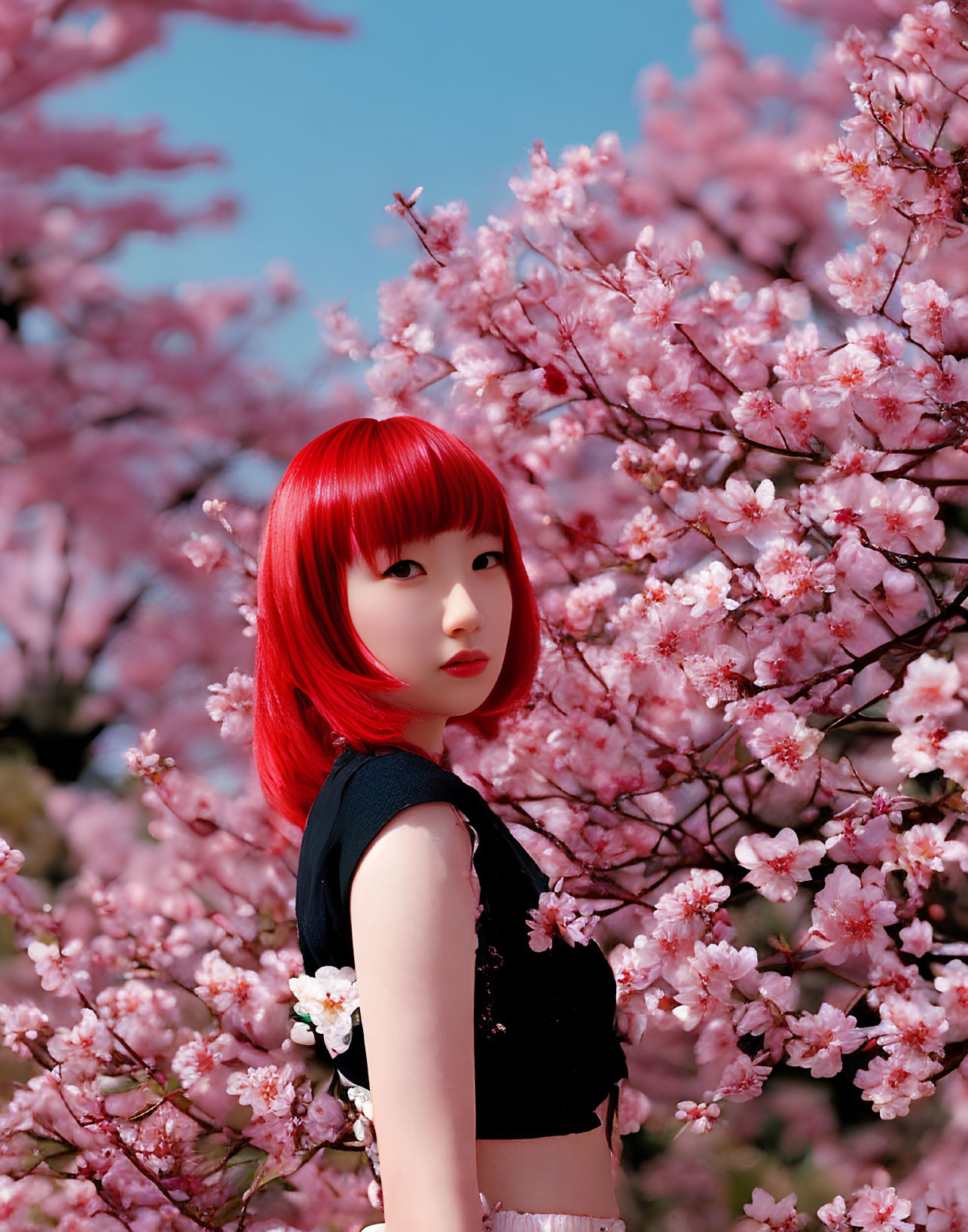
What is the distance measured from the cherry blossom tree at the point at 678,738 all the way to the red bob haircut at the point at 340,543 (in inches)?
14.2

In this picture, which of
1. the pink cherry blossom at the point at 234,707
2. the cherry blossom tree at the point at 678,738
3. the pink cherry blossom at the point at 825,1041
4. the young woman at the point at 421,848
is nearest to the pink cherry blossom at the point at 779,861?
the cherry blossom tree at the point at 678,738

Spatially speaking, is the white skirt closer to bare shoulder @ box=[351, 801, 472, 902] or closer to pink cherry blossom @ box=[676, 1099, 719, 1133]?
bare shoulder @ box=[351, 801, 472, 902]

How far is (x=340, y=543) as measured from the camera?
1.58 meters

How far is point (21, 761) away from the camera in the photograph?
3.95m

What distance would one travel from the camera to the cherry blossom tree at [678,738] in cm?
193

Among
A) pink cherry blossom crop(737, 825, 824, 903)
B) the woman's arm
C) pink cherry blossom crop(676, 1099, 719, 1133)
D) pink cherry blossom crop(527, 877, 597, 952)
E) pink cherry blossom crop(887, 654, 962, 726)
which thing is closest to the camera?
the woman's arm

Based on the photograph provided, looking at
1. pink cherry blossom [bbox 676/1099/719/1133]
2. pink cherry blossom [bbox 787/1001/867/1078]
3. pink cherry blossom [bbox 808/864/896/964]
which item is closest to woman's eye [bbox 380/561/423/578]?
pink cherry blossom [bbox 808/864/896/964]

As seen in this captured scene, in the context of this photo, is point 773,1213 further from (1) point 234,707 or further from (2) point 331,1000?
(1) point 234,707

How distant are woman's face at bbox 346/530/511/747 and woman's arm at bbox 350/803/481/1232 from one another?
0.88 feet

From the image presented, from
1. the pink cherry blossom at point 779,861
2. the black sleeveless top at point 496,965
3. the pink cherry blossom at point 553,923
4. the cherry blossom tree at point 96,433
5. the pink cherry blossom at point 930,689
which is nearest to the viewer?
the black sleeveless top at point 496,965

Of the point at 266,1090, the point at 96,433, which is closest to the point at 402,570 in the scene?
the point at 266,1090

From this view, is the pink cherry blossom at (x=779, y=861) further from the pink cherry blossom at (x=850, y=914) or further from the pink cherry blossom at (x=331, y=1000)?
the pink cherry blossom at (x=331, y=1000)

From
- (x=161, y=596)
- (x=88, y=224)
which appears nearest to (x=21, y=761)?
(x=161, y=596)

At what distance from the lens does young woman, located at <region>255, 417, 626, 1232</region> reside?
4.20 ft
